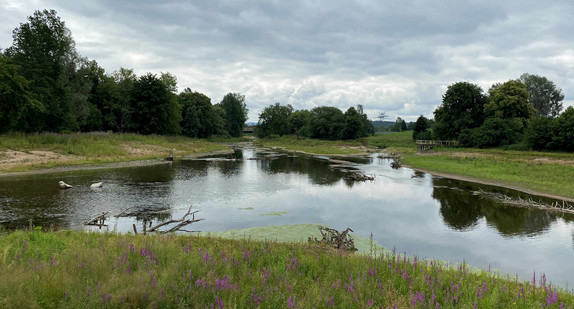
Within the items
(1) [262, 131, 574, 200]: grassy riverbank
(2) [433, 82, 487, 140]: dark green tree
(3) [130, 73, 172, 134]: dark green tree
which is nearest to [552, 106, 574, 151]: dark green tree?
(1) [262, 131, 574, 200]: grassy riverbank

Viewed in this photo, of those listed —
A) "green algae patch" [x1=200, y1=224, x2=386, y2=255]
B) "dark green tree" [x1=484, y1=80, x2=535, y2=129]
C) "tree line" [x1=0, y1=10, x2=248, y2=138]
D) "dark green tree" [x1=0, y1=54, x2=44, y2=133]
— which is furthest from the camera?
"dark green tree" [x1=484, y1=80, x2=535, y2=129]

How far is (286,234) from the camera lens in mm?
14586

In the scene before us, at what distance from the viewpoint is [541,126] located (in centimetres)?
5022

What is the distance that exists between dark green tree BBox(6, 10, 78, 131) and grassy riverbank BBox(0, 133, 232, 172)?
16.1ft

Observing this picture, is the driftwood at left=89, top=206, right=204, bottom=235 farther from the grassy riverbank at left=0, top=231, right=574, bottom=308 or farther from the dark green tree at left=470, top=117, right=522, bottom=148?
the dark green tree at left=470, top=117, right=522, bottom=148

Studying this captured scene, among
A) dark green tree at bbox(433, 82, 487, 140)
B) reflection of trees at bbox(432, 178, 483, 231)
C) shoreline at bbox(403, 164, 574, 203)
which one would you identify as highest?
dark green tree at bbox(433, 82, 487, 140)

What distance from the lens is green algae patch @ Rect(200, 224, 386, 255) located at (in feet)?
44.1

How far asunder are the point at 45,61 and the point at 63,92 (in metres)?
4.82

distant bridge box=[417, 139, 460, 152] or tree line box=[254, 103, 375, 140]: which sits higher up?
tree line box=[254, 103, 375, 140]

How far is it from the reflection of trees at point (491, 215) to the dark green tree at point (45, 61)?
50918 millimetres

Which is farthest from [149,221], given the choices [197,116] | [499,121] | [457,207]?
[197,116]

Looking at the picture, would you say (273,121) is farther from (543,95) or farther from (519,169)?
(519,169)

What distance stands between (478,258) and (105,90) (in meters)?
79.4

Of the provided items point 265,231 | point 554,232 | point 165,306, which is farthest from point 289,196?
point 165,306
